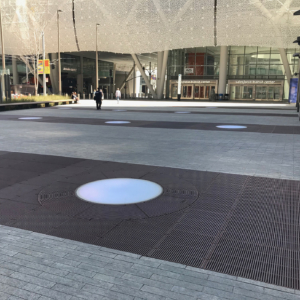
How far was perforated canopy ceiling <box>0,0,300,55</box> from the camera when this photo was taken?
38.4 metres

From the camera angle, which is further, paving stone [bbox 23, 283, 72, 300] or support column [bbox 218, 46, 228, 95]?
support column [bbox 218, 46, 228, 95]

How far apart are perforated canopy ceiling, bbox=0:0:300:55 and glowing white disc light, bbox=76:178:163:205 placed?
3877 cm

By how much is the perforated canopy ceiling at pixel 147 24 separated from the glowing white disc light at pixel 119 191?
127ft

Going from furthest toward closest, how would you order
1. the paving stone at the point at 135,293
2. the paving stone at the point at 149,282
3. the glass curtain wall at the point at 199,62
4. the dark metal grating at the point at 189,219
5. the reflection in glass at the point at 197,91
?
the reflection in glass at the point at 197,91 → the glass curtain wall at the point at 199,62 → the dark metal grating at the point at 189,219 → the paving stone at the point at 149,282 → the paving stone at the point at 135,293

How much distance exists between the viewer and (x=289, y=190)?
16.2 feet

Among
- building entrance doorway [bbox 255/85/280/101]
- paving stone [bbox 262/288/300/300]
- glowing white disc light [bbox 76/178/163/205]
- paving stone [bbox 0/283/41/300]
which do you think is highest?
building entrance doorway [bbox 255/85/280/101]

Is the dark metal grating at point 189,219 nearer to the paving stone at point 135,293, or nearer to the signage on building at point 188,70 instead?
the paving stone at point 135,293

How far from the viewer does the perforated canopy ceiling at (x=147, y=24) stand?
3838 cm

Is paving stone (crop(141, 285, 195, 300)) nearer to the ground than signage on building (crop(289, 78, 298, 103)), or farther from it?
nearer to the ground

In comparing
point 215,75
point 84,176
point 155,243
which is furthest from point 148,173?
point 215,75

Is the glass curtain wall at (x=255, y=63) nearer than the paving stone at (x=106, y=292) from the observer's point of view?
No

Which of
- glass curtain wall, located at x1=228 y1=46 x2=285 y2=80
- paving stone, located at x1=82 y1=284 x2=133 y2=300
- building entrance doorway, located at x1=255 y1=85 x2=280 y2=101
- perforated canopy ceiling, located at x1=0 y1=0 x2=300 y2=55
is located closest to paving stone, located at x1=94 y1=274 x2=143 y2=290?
paving stone, located at x1=82 y1=284 x2=133 y2=300

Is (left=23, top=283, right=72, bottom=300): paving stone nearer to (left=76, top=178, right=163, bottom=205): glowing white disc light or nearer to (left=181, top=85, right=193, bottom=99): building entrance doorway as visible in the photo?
(left=76, top=178, right=163, bottom=205): glowing white disc light

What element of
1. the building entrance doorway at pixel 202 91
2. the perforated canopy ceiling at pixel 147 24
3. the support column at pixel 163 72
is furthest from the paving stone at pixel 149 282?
the building entrance doorway at pixel 202 91
